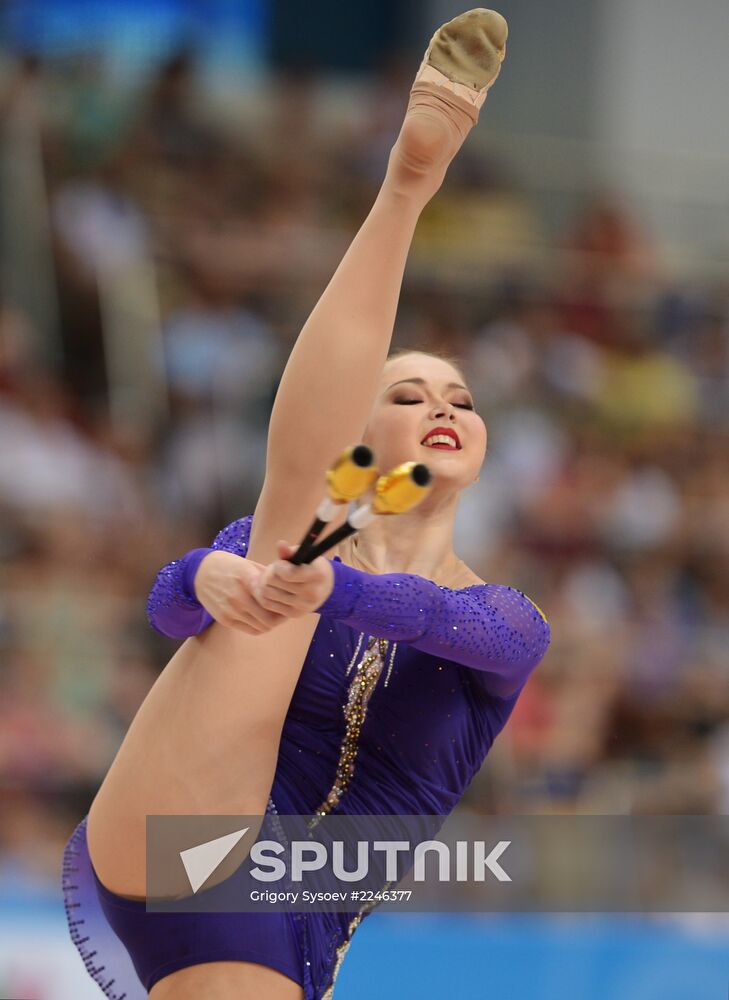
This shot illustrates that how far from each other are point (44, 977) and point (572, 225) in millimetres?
3965

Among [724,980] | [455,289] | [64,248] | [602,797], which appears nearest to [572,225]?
[455,289]

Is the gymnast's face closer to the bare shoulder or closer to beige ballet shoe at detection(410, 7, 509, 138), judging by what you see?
the bare shoulder

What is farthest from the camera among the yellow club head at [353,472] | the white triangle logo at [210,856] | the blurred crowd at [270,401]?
the blurred crowd at [270,401]

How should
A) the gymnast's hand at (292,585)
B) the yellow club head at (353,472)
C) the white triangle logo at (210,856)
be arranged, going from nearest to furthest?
the yellow club head at (353,472)
the gymnast's hand at (292,585)
the white triangle logo at (210,856)

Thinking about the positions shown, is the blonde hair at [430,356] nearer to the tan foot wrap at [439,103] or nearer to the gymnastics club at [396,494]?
the tan foot wrap at [439,103]

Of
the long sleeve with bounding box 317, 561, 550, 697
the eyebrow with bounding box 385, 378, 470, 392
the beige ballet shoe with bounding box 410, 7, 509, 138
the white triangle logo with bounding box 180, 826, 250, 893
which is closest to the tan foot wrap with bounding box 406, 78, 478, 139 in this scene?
the beige ballet shoe with bounding box 410, 7, 509, 138

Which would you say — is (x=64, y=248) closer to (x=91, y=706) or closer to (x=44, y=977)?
(x=91, y=706)

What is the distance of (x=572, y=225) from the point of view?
5.88 meters

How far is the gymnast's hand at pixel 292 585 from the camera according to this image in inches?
55.4

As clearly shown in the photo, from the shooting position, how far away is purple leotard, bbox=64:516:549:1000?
1.76 meters

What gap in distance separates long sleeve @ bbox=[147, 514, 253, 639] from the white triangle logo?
0.85ft

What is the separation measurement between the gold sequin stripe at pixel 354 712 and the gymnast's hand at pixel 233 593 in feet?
1.17

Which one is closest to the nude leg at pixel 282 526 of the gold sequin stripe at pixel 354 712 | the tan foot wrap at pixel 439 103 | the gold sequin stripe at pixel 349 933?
the tan foot wrap at pixel 439 103

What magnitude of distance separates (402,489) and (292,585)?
7.5 inches
